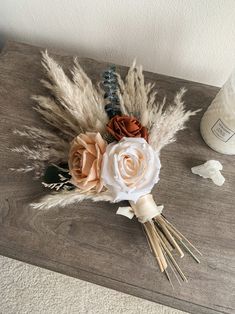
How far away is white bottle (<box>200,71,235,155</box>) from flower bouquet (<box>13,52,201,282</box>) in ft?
0.16

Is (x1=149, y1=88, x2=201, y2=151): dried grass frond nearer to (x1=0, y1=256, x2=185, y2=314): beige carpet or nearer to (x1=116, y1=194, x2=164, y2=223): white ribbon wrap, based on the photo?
(x1=116, y1=194, x2=164, y2=223): white ribbon wrap

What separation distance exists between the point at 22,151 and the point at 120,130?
0.24 meters

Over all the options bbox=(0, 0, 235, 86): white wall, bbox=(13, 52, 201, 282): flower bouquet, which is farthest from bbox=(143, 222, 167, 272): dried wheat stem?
bbox=(0, 0, 235, 86): white wall

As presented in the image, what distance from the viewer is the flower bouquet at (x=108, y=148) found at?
475mm

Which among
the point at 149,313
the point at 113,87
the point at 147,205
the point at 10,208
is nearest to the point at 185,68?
the point at 113,87

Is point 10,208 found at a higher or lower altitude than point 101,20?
lower

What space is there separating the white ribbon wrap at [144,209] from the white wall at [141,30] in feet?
1.22

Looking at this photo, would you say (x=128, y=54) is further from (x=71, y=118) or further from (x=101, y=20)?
(x=71, y=118)

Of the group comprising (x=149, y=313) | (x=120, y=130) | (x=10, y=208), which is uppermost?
(x=120, y=130)

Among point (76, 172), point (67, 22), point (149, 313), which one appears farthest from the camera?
point (149, 313)

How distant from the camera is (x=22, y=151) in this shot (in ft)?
2.03

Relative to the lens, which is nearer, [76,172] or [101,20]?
[76,172]

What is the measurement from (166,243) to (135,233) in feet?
0.21

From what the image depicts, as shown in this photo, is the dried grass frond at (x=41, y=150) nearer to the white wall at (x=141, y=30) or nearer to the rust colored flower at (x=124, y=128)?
the rust colored flower at (x=124, y=128)
